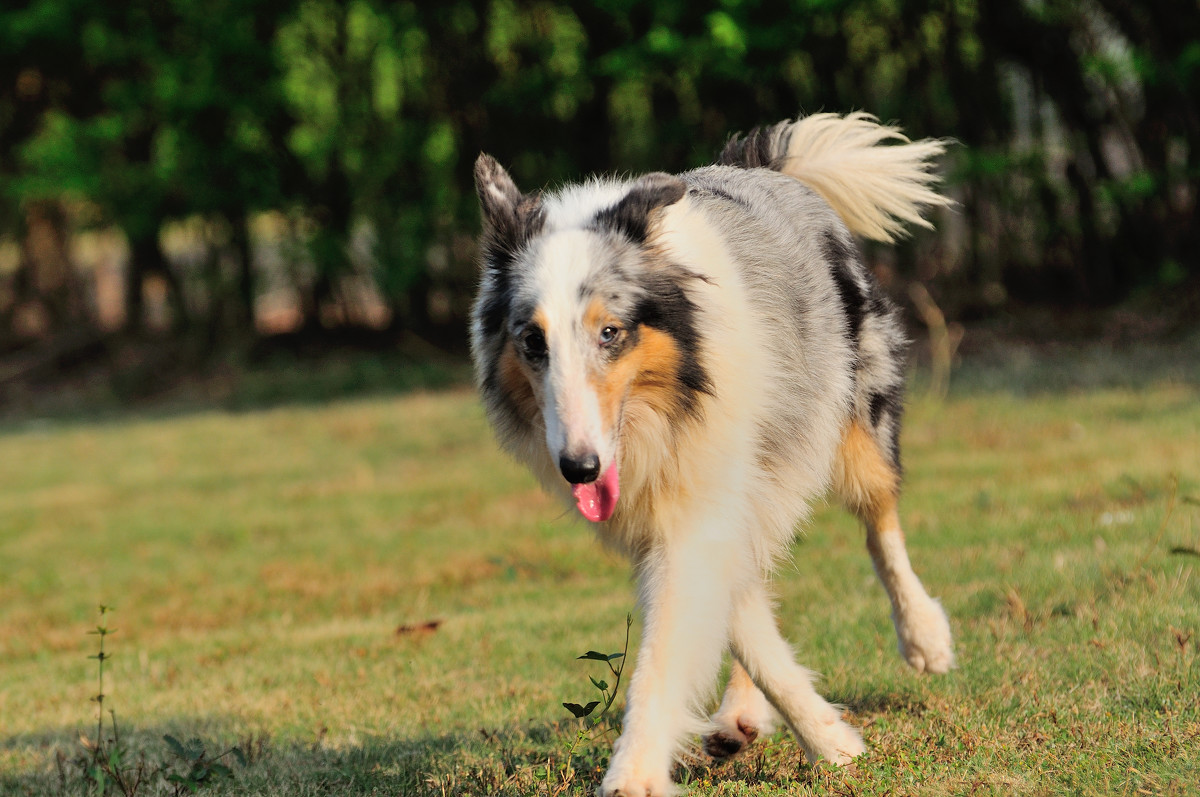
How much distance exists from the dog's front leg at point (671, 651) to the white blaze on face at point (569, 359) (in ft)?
1.44

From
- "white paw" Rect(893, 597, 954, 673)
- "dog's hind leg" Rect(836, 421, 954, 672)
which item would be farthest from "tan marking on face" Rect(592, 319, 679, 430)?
"white paw" Rect(893, 597, 954, 673)

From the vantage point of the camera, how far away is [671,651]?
341 centimetres

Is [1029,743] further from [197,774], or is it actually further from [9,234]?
[9,234]

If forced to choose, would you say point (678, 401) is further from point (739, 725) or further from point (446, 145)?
point (446, 145)

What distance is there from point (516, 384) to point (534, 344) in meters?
0.27

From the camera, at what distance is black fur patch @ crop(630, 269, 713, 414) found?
349 centimetres

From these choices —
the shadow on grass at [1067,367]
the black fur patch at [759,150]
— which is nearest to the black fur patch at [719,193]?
the black fur patch at [759,150]

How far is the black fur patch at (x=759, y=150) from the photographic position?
193 inches

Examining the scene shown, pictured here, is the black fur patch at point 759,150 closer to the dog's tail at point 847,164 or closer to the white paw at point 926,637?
the dog's tail at point 847,164

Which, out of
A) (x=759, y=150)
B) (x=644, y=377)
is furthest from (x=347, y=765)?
(x=759, y=150)

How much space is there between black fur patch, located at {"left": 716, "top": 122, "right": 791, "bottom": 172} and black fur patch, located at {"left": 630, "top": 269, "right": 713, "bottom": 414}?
1433 millimetres

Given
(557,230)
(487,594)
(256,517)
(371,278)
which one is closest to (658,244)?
(557,230)

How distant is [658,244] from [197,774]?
217 centimetres

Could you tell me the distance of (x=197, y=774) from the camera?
3.98 m
